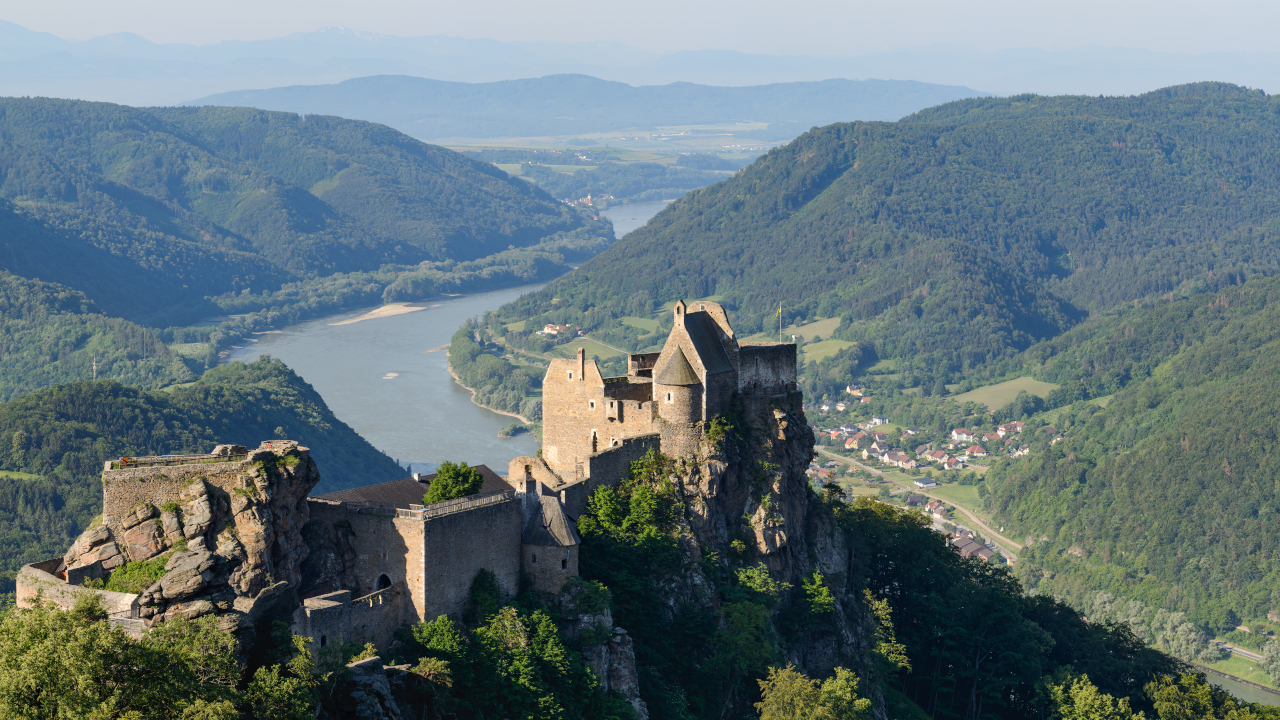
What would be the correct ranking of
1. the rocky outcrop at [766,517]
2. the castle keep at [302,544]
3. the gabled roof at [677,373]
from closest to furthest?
the castle keep at [302,544]
the rocky outcrop at [766,517]
the gabled roof at [677,373]

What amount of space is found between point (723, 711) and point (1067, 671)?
27.1m

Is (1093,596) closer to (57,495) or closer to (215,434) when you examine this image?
(215,434)

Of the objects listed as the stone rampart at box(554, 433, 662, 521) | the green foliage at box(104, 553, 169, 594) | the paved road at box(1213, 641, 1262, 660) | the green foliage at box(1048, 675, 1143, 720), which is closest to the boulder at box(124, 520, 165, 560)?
the green foliage at box(104, 553, 169, 594)

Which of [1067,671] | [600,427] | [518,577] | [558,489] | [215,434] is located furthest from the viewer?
[215,434]

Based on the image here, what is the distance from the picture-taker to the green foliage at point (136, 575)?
145 feet

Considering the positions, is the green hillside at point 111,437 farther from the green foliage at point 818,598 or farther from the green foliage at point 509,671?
the green foliage at point 509,671

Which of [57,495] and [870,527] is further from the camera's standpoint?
[57,495]

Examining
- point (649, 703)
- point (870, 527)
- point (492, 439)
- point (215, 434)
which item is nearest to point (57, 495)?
point (215, 434)

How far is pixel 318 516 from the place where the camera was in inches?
1997

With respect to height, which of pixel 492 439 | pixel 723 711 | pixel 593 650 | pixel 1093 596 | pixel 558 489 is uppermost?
pixel 558 489

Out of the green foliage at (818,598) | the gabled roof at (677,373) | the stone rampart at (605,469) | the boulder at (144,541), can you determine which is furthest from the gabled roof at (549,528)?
the green foliage at (818,598)

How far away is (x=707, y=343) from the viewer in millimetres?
65188

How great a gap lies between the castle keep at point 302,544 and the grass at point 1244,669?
10875cm

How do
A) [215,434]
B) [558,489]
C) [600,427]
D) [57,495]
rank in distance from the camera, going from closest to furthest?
1. [558,489]
2. [600,427]
3. [57,495]
4. [215,434]
